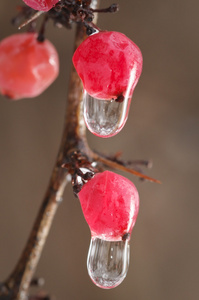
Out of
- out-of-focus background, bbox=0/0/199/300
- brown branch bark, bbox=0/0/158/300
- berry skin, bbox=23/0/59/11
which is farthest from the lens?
out-of-focus background, bbox=0/0/199/300

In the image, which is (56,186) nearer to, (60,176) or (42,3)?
(60,176)

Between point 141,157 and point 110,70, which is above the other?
point 110,70

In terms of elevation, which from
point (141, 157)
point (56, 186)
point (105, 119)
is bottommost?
point (141, 157)

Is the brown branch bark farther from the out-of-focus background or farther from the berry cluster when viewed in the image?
the out-of-focus background

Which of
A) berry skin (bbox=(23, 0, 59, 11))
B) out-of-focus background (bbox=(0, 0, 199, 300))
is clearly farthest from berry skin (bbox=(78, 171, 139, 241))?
out-of-focus background (bbox=(0, 0, 199, 300))

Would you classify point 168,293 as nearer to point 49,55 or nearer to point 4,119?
point 4,119

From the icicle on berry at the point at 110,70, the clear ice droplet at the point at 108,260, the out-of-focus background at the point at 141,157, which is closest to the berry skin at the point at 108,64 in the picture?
the icicle on berry at the point at 110,70

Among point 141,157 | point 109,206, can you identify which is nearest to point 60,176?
point 109,206

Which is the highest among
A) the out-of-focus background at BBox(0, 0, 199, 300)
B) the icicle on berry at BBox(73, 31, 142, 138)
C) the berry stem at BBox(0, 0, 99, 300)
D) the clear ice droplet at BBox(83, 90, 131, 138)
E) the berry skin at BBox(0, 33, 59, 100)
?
the icicle on berry at BBox(73, 31, 142, 138)
